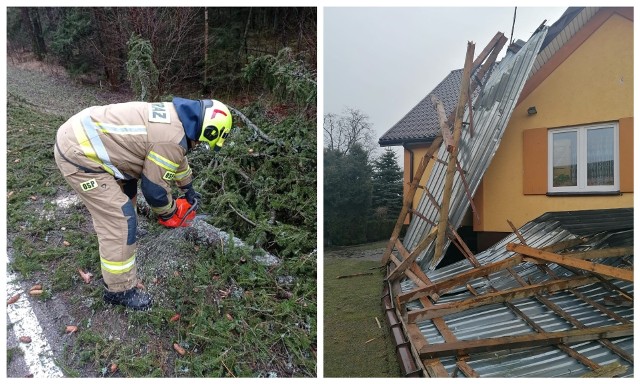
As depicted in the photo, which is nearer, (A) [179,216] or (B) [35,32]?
(A) [179,216]

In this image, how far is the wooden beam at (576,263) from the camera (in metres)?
2.09

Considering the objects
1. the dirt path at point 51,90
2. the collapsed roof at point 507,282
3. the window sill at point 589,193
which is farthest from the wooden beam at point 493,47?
the dirt path at point 51,90

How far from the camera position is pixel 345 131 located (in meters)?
2.14

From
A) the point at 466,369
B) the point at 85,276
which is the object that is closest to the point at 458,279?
the point at 466,369

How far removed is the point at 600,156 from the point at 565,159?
0.91 feet

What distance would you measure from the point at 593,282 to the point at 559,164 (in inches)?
35.3

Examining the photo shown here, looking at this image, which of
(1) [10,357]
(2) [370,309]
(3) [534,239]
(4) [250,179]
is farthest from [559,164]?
(1) [10,357]

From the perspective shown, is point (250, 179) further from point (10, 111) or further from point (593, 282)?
point (10, 111)

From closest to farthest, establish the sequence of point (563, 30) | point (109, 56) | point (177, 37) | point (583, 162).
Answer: point (563, 30), point (583, 162), point (177, 37), point (109, 56)

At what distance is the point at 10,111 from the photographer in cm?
506

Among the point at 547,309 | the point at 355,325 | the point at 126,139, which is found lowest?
the point at 355,325

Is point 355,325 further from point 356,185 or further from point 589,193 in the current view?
point 589,193

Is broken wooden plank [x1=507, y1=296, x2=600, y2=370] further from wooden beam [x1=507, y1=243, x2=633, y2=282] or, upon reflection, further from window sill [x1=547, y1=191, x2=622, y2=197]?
window sill [x1=547, y1=191, x2=622, y2=197]

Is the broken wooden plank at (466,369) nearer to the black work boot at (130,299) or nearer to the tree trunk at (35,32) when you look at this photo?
the black work boot at (130,299)
